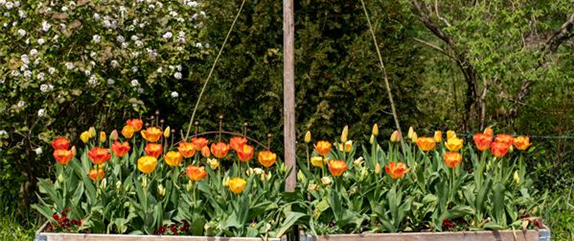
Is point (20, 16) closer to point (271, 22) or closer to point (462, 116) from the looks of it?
point (271, 22)

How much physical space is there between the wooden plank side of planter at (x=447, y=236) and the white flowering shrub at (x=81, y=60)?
2.13m

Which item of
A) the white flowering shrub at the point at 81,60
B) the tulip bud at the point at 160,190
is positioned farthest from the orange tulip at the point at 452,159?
the white flowering shrub at the point at 81,60

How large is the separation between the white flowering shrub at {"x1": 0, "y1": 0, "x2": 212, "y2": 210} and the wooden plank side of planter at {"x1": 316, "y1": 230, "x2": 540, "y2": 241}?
2.13m

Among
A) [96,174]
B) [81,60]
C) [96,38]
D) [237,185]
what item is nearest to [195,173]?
[237,185]

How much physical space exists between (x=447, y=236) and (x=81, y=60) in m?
2.59

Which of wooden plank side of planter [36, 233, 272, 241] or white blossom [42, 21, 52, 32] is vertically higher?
white blossom [42, 21, 52, 32]

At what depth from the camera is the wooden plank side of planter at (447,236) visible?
8.95 ft

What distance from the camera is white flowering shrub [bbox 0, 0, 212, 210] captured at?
14.6 feet

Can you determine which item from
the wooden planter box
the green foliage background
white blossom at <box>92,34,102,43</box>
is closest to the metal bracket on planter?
the wooden planter box

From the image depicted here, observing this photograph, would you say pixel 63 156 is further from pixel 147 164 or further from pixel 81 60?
pixel 81 60

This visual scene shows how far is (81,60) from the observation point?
464 centimetres

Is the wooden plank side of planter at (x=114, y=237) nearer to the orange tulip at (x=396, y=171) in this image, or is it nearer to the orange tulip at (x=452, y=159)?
the orange tulip at (x=396, y=171)

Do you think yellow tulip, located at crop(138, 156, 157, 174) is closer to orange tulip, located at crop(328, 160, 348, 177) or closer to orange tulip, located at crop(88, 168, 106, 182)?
orange tulip, located at crop(88, 168, 106, 182)

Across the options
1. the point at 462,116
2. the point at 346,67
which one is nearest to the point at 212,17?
the point at 346,67
